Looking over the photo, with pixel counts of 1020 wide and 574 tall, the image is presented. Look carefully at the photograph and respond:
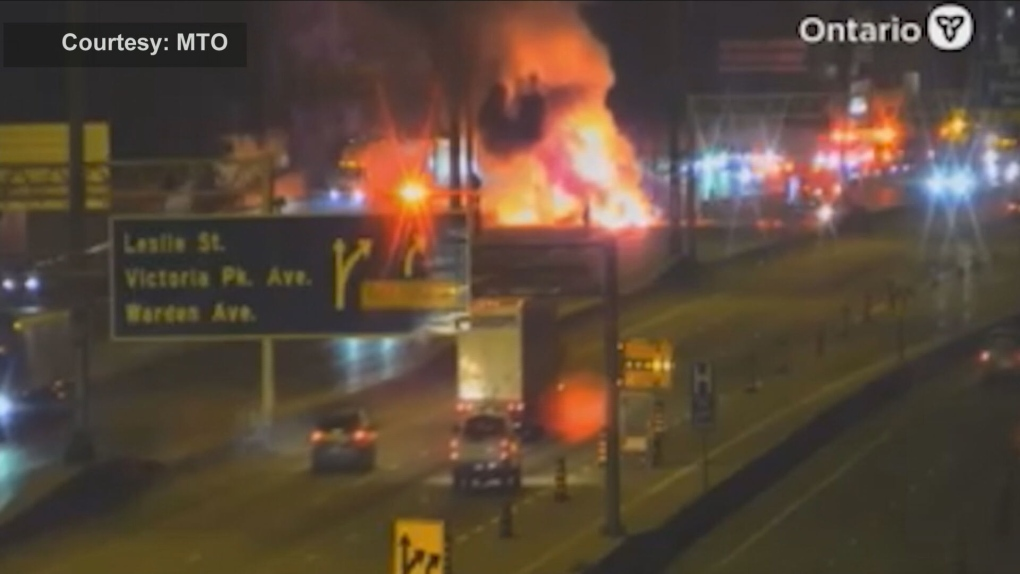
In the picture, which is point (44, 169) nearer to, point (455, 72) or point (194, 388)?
point (194, 388)

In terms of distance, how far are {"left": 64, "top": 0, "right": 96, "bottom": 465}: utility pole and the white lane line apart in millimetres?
11216

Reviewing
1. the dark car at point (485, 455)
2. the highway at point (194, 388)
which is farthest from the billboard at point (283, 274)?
the dark car at point (485, 455)

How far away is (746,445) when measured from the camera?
1957 inches

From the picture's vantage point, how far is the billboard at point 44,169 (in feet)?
152

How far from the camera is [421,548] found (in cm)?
2152

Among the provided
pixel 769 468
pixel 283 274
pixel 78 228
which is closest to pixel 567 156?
pixel 769 468

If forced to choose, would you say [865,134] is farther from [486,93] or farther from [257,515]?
[257,515]

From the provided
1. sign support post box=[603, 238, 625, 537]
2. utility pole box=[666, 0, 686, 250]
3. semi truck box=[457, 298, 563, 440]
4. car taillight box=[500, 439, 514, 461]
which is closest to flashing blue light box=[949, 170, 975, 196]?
utility pole box=[666, 0, 686, 250]

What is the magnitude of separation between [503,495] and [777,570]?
778cm

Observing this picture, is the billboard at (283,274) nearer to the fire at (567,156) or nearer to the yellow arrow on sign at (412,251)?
the yellow arrow on sign at (412,251)

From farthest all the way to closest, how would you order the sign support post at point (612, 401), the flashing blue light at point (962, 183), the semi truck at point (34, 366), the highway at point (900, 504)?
the flashing blue light at point (962, 183) → the semi truck at point (34, 366) → the highway at point (900, 504) → the sign support post at point (612, 401)

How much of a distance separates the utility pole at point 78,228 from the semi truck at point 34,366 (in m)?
3.28

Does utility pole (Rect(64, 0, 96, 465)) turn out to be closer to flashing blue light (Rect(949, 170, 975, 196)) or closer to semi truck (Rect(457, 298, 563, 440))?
semi truck (Rect(457, 298, 563, 440))

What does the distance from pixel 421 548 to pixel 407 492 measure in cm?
2536
